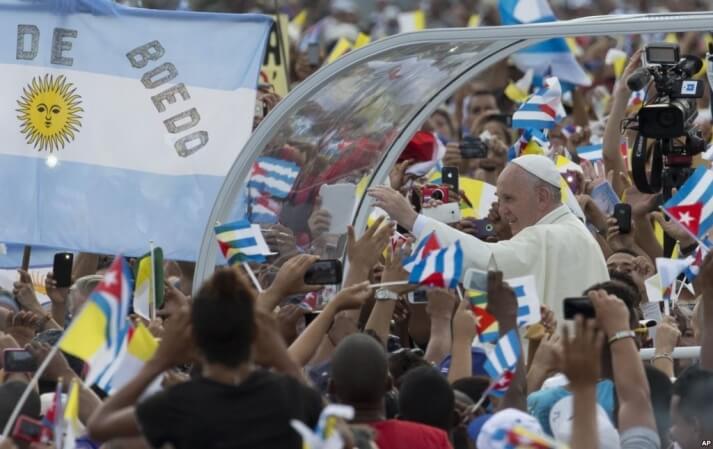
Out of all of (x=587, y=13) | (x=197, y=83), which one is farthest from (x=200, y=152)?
(x=587, y=13)

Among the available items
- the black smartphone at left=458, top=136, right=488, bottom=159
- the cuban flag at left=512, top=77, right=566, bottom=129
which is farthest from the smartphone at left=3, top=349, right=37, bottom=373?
the black smartphone at left=458, top=136, right=488, bottom=159

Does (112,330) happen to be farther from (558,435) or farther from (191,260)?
(191,260)

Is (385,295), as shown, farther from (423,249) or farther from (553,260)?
(553,260)

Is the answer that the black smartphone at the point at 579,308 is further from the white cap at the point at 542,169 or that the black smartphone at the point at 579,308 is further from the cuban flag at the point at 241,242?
the white cap at the point at 542,169

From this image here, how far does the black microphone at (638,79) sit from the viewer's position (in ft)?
34.5

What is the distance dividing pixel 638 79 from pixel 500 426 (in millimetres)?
4396

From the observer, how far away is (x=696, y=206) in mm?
8461

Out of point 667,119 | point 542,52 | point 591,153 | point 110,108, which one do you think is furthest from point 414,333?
point 542,52

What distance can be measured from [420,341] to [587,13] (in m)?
17.4

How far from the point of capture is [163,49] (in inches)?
443

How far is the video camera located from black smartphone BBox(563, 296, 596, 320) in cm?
316

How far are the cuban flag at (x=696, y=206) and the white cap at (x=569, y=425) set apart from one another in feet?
4.67

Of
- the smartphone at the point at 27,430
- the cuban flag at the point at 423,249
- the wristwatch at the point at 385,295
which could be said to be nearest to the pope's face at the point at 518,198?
the wristwatch at the point at 385,295

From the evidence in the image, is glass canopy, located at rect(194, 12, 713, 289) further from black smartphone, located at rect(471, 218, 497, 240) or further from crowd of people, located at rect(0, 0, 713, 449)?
black smartphone, located at rect(471, 218, 497, 240)
